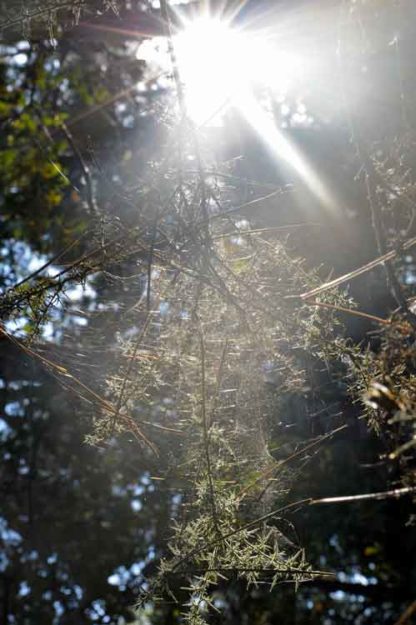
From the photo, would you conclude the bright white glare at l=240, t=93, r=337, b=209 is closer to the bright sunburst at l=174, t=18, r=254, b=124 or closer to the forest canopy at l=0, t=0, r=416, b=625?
the forest canopy at l=0, t=0, r=416, b=625

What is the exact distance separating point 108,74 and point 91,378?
7.30 ft

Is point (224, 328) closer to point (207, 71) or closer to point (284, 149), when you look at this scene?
point (207, 71)

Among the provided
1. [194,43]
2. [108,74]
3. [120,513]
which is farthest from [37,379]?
[108,74]

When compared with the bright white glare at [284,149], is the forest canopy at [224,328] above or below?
below

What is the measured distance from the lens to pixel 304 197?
6.50 ft

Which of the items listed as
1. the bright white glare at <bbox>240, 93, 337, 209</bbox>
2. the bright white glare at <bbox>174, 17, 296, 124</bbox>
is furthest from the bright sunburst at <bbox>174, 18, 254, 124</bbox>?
the bright white glare at <bbox>240, 93, 337, 209</bbox>

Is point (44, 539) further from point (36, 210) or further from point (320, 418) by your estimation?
point (320, 418)

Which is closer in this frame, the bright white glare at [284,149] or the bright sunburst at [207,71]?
→ the bright sunburst at [207,71]

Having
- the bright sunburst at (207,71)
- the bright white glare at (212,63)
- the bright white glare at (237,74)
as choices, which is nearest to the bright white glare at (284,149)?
the bright white glare at (237,74)

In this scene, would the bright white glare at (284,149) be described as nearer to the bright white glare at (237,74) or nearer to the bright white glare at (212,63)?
the bright white glare at (237,74)

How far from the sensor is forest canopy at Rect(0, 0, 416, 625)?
36.3 inches

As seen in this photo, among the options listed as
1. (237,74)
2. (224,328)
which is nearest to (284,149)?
(237,74)

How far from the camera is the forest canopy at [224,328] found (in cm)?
92

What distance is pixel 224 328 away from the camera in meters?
1.02
